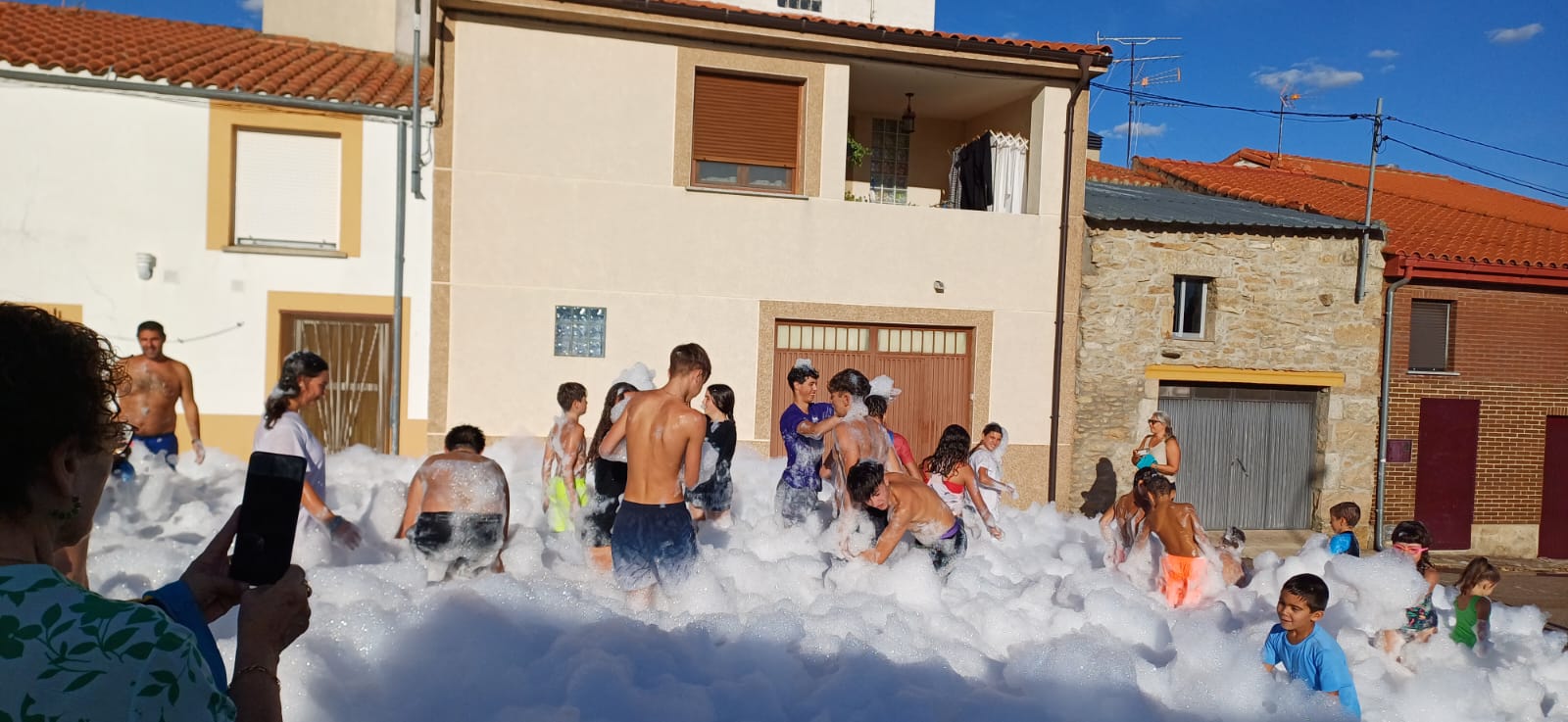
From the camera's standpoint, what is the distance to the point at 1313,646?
4254mm

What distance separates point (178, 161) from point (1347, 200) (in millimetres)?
15074

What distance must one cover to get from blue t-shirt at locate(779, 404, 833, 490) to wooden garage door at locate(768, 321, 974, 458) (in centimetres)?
274

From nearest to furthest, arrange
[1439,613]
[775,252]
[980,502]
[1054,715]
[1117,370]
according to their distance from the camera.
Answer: [1054,715], [1439,613], [980,502], [775,252], [1117,370]

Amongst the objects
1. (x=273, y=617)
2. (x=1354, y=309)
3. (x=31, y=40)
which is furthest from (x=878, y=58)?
(x=273, y=617)

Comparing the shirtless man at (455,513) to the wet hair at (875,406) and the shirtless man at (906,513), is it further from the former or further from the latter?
the wet hair at (875,406)

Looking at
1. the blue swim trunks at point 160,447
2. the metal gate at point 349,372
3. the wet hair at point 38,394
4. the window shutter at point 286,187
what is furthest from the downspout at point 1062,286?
the wet hair at point 38,394

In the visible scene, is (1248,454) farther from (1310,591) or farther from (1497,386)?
(1310,591)

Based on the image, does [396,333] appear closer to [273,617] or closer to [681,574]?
[681,574]

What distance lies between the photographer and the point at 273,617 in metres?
1.62

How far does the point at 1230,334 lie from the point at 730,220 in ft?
19.4

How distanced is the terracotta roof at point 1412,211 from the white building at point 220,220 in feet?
36.8

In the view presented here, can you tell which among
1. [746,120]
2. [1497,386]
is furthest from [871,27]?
[1497,386]

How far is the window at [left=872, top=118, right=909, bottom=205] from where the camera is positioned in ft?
39.0

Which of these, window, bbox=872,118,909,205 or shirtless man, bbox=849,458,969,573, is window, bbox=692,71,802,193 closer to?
window, bbox=872,118,909,205
